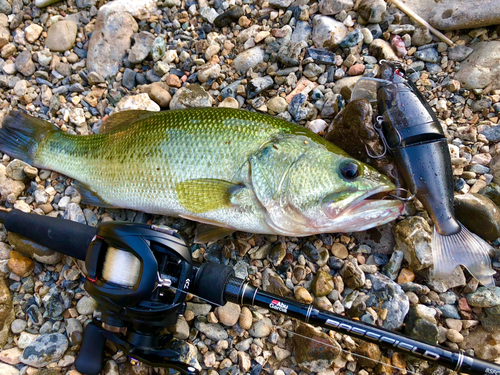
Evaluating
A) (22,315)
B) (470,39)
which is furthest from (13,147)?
(470,39)

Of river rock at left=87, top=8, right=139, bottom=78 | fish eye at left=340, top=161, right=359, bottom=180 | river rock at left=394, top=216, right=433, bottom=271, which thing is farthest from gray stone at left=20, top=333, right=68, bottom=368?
river rock at left=394, top=216, right=433, bottom=271

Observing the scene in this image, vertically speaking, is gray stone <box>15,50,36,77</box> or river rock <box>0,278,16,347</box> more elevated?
gray stone <box>15,50,36,77</box>

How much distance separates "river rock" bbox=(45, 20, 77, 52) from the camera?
381cm

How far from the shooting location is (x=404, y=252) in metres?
2.65

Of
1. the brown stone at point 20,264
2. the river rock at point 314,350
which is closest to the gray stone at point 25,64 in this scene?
the brown stone at point 20,264

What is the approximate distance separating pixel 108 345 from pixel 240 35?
348 centimetres

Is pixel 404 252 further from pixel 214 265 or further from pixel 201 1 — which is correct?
pixel 201 1

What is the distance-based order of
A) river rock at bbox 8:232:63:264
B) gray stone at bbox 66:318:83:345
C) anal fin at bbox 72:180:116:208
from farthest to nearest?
anal fin at bbox 72:180:116:208, river rock at bbox 8:232:63:264, gray stone at bbox 66:318:83:345

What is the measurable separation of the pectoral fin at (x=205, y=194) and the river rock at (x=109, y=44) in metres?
2.10

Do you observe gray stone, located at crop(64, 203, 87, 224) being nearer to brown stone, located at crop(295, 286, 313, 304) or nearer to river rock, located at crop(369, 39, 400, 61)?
brown stone, located at crop(295, 286, 313, 304)

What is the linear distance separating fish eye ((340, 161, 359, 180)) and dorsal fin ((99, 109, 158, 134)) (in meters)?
1.96

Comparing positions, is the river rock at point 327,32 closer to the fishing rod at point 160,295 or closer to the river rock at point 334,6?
the river rock at point 334,6

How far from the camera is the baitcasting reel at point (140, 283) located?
6.38ft

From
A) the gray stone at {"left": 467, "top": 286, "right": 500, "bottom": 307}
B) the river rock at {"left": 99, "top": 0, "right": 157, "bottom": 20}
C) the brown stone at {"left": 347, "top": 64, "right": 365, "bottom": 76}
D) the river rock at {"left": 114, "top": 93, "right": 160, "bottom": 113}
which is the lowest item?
the gray stone at {"left": 467, "top": 286, "right": 500, "bottom": 307}
